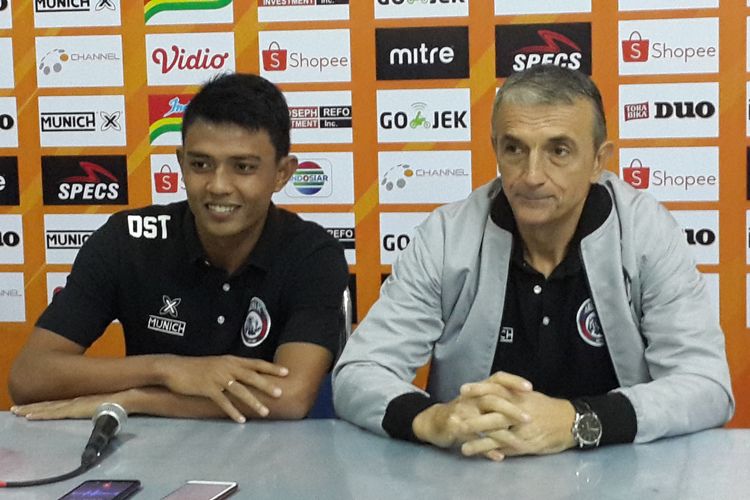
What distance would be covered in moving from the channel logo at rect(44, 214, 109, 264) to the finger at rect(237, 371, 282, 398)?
1.74m

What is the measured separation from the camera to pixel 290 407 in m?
1.90

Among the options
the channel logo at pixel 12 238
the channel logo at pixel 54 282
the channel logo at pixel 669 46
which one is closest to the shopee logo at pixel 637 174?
the channel logo at pixel 669 46

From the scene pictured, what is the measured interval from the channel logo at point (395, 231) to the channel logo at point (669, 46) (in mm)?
818

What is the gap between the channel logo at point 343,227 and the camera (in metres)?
3.37

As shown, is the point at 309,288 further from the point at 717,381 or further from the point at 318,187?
the point at 318,187

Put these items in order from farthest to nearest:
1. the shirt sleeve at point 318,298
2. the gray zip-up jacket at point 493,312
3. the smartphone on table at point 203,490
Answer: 1. the shirt sleeve at point 318,298
2. the gray zip-up jacket at point 493,312
3. the smartphone on table at point 203,490

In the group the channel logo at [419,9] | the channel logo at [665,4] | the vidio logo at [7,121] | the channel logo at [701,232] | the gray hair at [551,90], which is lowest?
the channel logo at [701,232]

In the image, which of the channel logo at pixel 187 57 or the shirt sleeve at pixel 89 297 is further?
the channel logo at pixel 187 57

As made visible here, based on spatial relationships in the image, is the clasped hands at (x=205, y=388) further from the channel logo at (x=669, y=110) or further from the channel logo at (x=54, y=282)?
the channel logo at (x=669, y=110)

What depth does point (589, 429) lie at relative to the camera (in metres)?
1.60

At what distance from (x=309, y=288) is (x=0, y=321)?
1.77 m

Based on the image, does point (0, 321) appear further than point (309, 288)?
Yes

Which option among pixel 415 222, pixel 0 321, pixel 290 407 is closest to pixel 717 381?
pixel 290 407

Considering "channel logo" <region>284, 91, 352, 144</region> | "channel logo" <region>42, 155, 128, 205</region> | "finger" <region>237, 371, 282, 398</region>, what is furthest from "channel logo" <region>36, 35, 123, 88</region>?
"finger" <region>237, 371, 282, 398</region>
